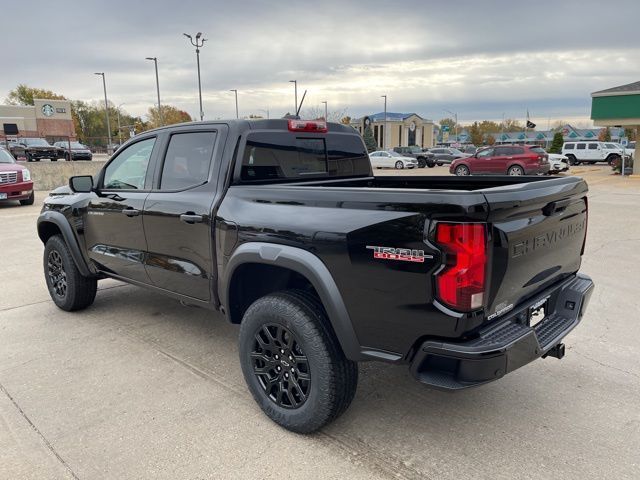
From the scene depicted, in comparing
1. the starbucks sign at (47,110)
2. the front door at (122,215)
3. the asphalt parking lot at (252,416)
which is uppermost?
the starbucks sign at (47,110)

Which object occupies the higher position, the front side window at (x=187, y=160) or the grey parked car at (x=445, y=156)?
the front side window at (x=187, y=160)

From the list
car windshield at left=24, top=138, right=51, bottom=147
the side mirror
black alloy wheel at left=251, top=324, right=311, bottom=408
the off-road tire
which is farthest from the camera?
car windshield at left=24, top=138, right=51, bottom=147

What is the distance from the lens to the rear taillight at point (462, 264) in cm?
215

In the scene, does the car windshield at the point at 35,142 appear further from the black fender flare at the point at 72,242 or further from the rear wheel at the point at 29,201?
the black fender flare at the point at 72,242

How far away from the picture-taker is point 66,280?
4941 millimetres

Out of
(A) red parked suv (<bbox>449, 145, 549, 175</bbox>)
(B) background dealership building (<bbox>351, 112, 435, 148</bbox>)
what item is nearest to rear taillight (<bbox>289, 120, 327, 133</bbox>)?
(A) red parked suv (<bbox>449, 145, 549, 175</bbox>)

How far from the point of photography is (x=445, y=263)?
2.18 metres

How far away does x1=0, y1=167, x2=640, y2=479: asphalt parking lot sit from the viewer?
8.48ft

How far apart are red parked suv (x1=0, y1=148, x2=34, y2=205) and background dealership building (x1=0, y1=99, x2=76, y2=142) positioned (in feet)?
200

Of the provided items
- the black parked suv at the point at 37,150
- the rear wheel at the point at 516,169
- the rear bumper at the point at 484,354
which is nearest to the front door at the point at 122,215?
the rear bumper at the point at 484,354

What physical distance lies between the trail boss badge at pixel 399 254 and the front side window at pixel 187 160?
1599mm

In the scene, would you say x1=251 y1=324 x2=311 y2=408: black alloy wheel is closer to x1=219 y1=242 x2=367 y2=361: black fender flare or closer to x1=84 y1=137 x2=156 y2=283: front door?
x1=219 y1=242 x2=367 y2=361: black fender flare

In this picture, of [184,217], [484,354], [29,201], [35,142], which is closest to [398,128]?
A: [35,142]

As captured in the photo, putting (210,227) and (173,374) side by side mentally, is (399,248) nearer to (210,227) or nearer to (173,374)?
(210,227)
